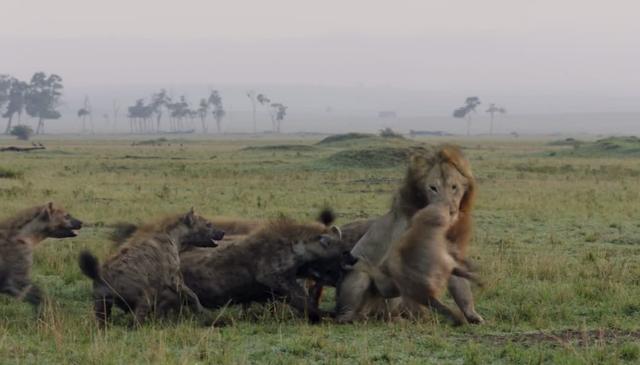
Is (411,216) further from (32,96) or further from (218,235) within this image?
(32,96)

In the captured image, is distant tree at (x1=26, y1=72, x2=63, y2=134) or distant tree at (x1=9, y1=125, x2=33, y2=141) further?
distant tree at (x1=26, y1=72, x2=63, y2=134)

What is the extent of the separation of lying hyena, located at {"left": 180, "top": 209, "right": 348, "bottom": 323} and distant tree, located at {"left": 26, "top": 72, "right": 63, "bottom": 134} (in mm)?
163682

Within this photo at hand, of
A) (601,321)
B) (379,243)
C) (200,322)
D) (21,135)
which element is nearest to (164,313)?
(200,322)

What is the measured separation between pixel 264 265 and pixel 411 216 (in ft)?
4.51

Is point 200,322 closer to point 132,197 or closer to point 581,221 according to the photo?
point 581,221

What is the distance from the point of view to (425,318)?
317 inches

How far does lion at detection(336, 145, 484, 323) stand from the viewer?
7555mm

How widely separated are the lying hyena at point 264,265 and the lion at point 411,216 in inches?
11.7

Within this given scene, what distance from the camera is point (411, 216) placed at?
7.87 m

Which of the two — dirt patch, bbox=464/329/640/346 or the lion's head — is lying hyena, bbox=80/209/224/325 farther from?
dirt patch, bbox=464/329/640/346

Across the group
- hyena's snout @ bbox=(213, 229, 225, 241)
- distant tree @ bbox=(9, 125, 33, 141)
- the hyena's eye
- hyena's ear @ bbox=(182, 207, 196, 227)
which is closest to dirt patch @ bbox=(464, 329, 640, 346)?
the hyena's eye

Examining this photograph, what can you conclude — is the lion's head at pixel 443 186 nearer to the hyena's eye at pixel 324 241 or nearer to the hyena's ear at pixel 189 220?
the hyena's eye at pixel 324 241

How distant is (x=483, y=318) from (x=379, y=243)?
3.55 ft

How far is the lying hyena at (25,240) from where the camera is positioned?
8.45 metres
